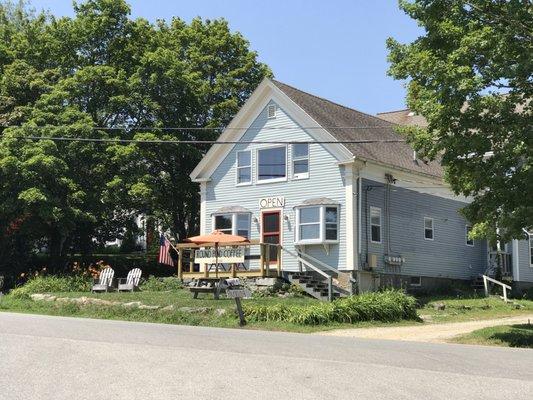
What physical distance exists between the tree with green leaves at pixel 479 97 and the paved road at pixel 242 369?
419cm

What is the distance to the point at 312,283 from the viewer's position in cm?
2394

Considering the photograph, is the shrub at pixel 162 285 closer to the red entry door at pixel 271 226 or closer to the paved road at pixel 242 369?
the red entry door at pixel 271 226

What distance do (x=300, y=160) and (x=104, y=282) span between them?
9032mm

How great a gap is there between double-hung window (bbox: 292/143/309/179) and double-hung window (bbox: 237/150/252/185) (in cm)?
210

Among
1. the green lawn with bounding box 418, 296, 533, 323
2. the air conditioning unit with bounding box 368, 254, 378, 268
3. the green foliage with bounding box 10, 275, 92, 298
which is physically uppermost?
the air conditioning unit with bounding box 368, 254, 378, 268

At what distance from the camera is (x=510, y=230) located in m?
15.5

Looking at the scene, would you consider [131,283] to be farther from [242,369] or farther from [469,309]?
[242,369]

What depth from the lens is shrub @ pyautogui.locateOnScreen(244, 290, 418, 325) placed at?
17.5 metres

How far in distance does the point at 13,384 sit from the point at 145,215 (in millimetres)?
26429

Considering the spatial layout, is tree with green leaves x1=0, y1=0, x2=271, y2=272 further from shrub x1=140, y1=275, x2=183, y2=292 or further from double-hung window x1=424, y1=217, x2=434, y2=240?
double-hung window x1=424, y1=217, x2=434, y2=240

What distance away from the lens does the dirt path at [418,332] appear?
1529 cm

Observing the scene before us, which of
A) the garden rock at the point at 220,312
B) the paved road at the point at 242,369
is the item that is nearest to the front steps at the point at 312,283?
the garden rock at the point at 220,312

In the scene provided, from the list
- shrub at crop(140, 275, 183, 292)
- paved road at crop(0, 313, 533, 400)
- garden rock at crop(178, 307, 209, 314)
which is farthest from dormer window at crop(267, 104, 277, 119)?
paved road at crop(0, 313, 533, 400)

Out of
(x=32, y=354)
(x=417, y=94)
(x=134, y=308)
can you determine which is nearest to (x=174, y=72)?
(x=134, y=308)
